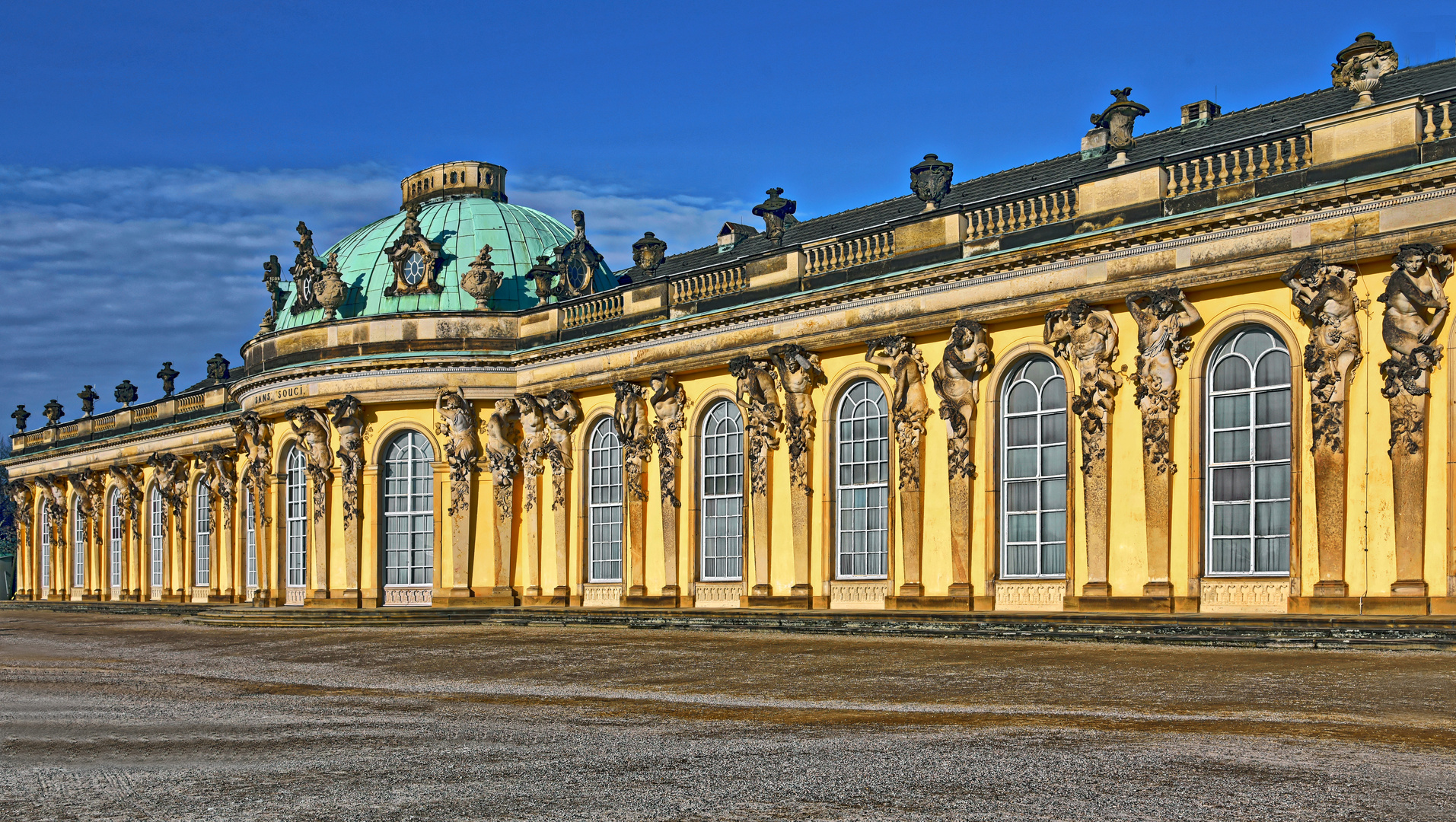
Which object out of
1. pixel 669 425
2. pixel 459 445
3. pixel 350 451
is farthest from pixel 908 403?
pixel 350 451

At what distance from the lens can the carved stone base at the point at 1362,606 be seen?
21438mm

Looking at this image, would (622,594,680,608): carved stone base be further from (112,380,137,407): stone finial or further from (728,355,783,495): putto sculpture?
(112,380,137,407): stone finial

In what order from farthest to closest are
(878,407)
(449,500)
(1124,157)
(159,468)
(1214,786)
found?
(159,468), (449,500), (878,407), (1124,157), (1214,786)

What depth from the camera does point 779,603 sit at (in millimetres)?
31188

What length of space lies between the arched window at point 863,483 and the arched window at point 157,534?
35.1 meters

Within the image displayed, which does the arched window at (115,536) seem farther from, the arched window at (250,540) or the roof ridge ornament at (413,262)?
the roof ridge ornament at (413,262)

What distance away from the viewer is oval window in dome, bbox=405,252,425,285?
132 feet

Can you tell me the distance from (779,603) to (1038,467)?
22.0 ft

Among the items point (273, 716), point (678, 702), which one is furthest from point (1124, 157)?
point (273, 716)

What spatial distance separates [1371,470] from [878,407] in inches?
390

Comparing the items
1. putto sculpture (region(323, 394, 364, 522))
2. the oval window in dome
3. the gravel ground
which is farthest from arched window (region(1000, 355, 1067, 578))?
the oval window in dome

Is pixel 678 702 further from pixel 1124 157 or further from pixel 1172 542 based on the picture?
pixel 1124 157

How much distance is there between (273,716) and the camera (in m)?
16.0

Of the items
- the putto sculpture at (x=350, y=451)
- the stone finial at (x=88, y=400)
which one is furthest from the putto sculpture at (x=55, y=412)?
the putto sculpture at (x=350, y=451)
